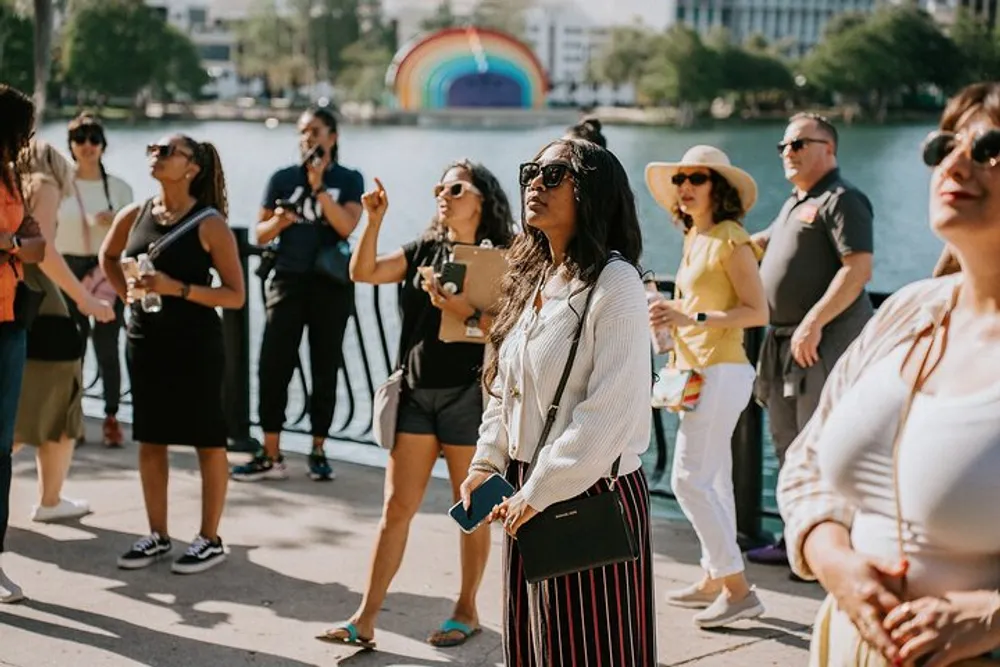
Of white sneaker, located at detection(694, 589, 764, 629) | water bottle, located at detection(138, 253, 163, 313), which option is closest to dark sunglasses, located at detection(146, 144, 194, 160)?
water bottle, located at detection(138, 253, 163, 313)

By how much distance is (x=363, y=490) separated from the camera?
24.8 ft

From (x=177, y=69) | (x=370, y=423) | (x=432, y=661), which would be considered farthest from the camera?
(x=177, y=69)

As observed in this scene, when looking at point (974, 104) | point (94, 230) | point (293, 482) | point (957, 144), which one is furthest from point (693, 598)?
point (94, 230)

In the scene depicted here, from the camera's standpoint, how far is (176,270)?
6031 millimetres

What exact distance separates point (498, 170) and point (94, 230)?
4442 centimetres

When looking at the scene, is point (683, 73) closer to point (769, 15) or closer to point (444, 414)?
point (769, 15)

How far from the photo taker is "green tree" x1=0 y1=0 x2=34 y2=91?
20544 mm

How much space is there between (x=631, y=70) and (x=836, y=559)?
5221 inches

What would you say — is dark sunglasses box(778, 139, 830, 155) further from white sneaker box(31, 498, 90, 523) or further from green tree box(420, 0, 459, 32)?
green tree box(420, 0, 459, 32)

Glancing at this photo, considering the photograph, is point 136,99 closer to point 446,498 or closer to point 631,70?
point 631,70

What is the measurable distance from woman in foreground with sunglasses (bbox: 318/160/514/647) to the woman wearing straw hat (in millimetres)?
742

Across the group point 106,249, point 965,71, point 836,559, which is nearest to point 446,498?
point 106,249

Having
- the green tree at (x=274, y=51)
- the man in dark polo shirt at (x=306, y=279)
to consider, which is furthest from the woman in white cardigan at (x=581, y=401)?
the green tree at (x=274, y=51)

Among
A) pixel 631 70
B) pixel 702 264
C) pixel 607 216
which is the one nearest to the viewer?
pixel 607 216
